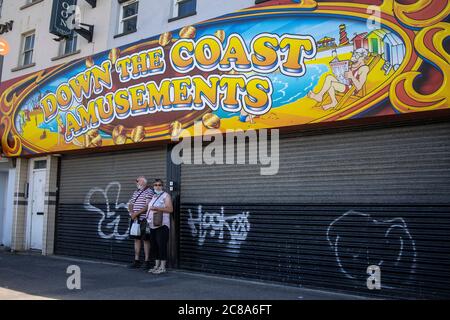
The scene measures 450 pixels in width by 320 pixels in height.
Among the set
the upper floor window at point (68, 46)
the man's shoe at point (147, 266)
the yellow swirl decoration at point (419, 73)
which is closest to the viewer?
the yellow swirl decoration at point (419, 73)

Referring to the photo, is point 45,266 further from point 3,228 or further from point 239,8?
point 239,8

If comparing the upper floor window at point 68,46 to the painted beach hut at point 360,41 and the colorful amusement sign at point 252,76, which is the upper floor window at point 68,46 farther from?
the painted beach hut at point 360,41

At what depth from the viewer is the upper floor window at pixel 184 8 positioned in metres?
10.5

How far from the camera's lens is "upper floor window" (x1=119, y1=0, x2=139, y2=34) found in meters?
11.8

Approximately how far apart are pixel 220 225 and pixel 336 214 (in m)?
2.42

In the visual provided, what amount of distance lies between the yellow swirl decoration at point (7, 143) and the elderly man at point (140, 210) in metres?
5.43

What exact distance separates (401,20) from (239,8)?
11.9ft

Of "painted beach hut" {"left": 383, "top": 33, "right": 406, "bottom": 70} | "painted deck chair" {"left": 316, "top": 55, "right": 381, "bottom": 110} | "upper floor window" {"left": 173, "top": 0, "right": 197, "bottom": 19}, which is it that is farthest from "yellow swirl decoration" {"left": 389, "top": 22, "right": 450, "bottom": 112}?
"upper floor window" {"left": 173, "top": 0, "right": 197, "bottom": 19}

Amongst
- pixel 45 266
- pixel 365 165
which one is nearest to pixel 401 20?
pixel 365 165

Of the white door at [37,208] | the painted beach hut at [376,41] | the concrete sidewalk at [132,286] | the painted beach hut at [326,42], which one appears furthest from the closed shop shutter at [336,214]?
the white door at [37,208]

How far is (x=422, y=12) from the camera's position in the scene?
6.62m

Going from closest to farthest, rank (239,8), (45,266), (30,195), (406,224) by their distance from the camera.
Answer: (406,224) < (239,8) < (45,266) < (30,195)

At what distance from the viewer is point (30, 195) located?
13461 mm

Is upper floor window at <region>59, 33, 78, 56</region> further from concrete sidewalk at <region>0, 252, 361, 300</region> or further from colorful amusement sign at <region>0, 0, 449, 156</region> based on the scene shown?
concrete sidewalk at <region>0, 252, 361, 300</region>
